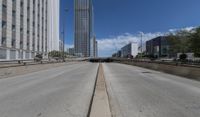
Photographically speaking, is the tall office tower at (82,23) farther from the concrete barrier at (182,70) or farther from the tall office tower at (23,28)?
the concrete barrier at (182,70)

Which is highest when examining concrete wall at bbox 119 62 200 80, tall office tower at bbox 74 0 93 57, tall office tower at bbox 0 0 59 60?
tall office tower at bbox 74 0 93 57

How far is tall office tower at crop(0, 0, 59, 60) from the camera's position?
155ft

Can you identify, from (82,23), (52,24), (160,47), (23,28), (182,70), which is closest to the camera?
(182,70)

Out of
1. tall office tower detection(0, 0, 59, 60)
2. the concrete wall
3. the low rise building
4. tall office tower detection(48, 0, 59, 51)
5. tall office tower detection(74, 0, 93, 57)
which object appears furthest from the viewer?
tall office tower detection(74, 0, 93, 57)

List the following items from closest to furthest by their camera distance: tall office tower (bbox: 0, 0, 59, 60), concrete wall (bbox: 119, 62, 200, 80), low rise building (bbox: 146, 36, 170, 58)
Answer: concrete wall (bbox: 119, 62, 200, 80), tall office tower (bbox: 0, 0, 59, 60), low rise building (bbox: 146, 36, 170, 58)

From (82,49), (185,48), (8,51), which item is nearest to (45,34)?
(8,51)

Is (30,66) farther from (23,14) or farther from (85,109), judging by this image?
(23,14)

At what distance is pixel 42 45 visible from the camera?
74.1m

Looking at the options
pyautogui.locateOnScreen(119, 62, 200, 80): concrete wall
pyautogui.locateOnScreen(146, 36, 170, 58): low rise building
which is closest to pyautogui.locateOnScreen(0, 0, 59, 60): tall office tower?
pyautogui.locateOnScreen(119, 62, 200, 80): concrete wall

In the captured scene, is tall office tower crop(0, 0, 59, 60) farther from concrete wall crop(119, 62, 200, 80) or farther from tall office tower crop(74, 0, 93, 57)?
tall office tower crop(74, 0, 93, 57)

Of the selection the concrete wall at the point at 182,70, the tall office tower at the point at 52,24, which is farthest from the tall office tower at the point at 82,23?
the concrete wall at the point at 182,70

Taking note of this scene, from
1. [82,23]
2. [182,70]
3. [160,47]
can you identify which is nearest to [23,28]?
[182,70]

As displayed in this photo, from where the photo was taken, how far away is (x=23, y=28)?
2210 inches

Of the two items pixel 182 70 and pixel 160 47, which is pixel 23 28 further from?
pixel 160 47
